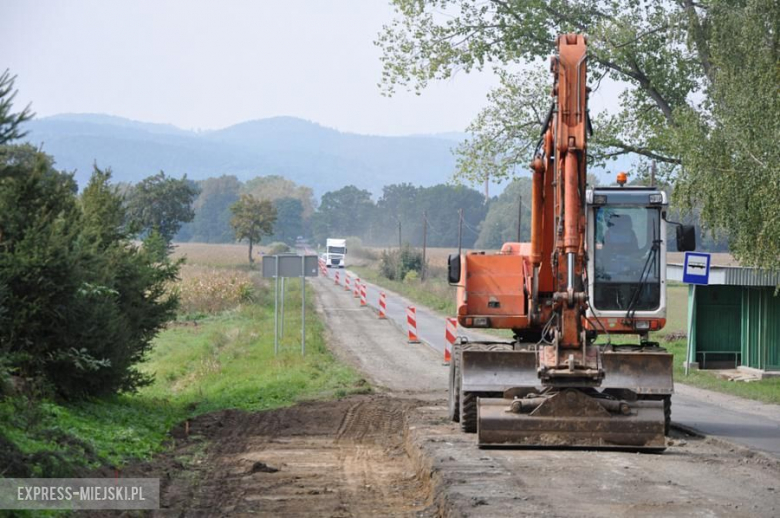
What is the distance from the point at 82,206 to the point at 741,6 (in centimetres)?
1630

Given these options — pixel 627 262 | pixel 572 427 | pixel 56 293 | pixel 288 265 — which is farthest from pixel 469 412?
pixel 288 265

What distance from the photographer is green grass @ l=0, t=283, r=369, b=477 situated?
1131cm

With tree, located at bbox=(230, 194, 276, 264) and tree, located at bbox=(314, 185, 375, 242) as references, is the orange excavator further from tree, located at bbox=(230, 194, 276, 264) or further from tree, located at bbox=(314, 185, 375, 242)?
tree, located at bbox=(314, 185, 375, 242)

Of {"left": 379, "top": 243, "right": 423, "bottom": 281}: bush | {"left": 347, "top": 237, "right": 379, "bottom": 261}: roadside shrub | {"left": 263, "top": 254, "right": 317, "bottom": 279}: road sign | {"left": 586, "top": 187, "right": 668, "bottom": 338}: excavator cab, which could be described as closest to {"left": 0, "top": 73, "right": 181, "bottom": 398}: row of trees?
{"left": 586, "top": 187, "right": 668, "bottom": 338}: excavator cab

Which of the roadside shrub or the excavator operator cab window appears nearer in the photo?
the excavator operator cab window

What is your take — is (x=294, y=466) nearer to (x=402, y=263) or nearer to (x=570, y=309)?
(x=570, y=309)

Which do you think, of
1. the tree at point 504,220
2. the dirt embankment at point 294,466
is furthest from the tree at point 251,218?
the dirt embankment at point 294,466

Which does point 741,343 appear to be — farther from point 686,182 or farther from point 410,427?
point 410,427

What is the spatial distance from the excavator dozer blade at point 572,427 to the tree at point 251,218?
263 ft

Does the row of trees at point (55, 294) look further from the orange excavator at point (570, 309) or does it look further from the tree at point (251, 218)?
the tree at point (251, 218)

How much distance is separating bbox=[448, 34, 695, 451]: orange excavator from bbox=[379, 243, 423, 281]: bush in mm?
67042

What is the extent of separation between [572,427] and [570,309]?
141 centimetres

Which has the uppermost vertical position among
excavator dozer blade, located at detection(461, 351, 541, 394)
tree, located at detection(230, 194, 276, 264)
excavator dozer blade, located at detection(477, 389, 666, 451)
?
tree, located at detection(230, 194, 276, 264)

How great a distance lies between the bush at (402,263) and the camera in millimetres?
84312
